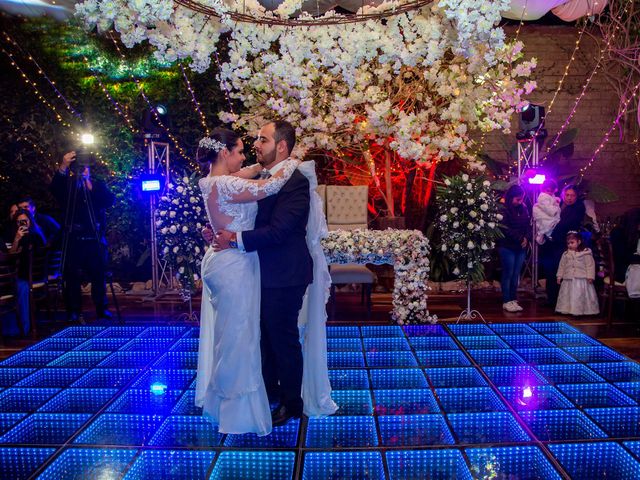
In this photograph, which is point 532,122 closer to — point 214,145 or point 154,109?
point 154,109

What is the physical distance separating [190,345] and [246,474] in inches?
95.8

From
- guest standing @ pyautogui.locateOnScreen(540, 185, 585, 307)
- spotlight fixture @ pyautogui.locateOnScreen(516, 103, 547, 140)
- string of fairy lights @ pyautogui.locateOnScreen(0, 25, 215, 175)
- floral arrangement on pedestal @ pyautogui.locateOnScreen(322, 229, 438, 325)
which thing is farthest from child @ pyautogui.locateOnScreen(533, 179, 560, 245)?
string of fairy lights @ pyautogui.locateOnScreen(0, 25, 215, 175)

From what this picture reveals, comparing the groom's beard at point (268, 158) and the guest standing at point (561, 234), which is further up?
the groom's beard at point (268, 158)

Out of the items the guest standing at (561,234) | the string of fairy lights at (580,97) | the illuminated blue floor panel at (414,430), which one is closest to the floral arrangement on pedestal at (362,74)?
the string of fairy lights at (580,97)

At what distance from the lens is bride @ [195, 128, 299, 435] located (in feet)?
11.1

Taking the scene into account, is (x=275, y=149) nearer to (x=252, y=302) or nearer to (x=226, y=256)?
(x=226, y=256)

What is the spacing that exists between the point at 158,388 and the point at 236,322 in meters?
1.27

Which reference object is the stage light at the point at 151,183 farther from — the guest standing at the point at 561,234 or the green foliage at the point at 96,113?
the guest standing at the point at 561,234

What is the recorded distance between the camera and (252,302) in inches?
135

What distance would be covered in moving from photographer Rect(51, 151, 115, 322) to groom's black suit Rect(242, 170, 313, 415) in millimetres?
3628

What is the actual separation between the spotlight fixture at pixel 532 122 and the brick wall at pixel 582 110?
113cm

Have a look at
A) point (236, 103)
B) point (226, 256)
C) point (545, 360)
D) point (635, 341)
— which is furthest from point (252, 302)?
point (236, 103)

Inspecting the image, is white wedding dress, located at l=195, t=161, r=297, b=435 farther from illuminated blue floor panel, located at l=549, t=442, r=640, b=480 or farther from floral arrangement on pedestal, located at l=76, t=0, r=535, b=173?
floral arrangement on pedestal, located at l=76, t=0, r=535, b=173

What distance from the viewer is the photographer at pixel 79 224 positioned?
6402mm
